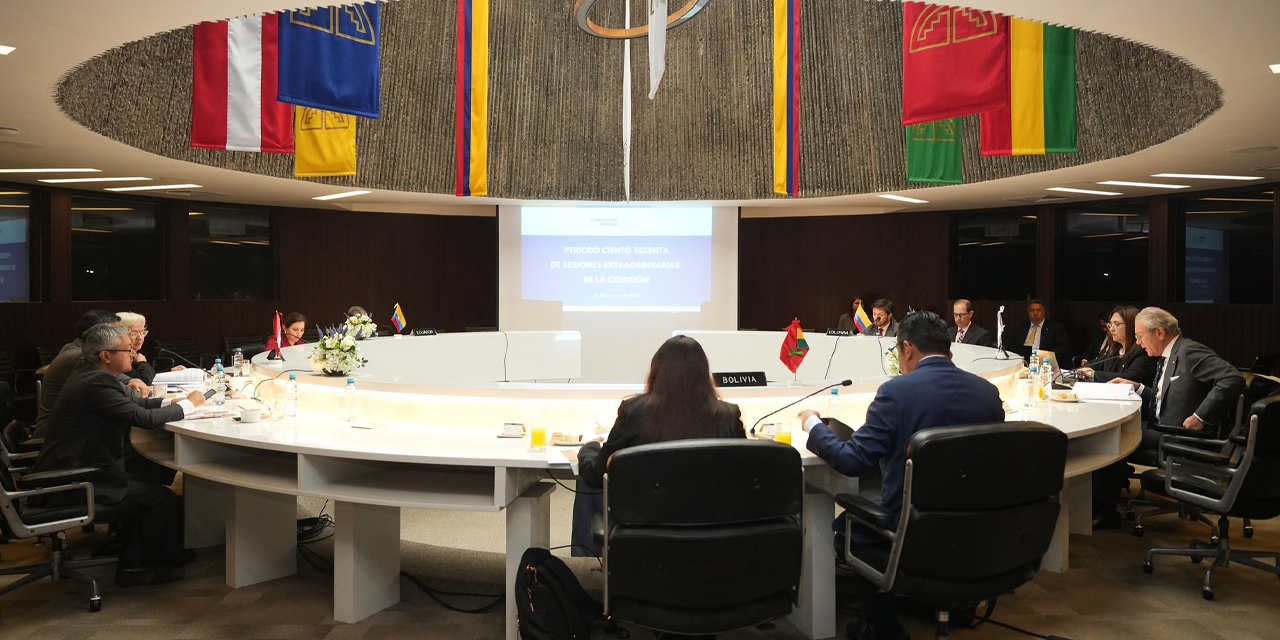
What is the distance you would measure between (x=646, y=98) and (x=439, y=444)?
8.07 m

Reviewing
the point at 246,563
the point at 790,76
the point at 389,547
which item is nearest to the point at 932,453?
the point at 389,547

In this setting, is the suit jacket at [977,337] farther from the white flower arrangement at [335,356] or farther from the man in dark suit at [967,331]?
the white flower arrangement at [335,356]

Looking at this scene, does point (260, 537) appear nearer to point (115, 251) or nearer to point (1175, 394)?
point (1175, 394)

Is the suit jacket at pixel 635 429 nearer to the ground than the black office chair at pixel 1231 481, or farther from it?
farther from it

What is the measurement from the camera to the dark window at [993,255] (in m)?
11.8

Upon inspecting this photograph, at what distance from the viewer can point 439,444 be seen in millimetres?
3516

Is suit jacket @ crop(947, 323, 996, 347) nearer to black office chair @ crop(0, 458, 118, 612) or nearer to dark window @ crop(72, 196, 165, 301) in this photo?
black office chair @ crop(0, 458, 118, 612)

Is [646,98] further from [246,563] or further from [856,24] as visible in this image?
[246,563]

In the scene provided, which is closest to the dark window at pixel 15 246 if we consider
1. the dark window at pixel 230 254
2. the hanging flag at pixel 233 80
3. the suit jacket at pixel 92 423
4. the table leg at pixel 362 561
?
the dark window at pixel 230 254

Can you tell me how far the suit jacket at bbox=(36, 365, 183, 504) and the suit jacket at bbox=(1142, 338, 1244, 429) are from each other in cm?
545

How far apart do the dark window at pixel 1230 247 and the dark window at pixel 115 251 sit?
42.6 feet

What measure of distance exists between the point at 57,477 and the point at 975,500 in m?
3.84

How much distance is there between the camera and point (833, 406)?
4156 millimetres

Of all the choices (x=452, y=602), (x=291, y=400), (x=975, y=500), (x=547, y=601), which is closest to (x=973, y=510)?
(x=975, y=500)
